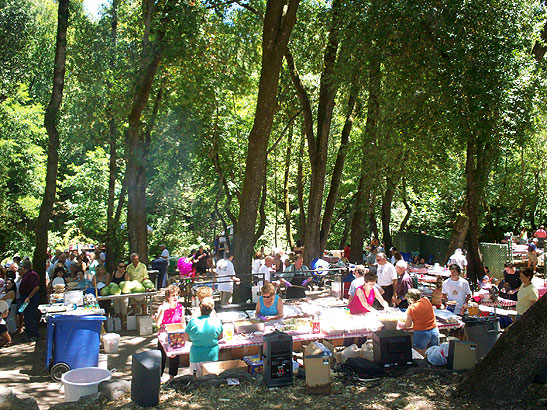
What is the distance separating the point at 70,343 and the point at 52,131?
614 centimetres

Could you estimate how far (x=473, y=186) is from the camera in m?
15.4

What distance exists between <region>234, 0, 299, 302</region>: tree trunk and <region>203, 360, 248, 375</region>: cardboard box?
511 centimetres

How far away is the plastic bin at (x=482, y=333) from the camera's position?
8.98 m

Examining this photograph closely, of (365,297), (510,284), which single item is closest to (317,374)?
(365,297)

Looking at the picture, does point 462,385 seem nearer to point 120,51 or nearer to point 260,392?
point 260,392

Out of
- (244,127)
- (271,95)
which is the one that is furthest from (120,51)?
(244,127)

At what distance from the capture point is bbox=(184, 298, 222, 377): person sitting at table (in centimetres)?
777

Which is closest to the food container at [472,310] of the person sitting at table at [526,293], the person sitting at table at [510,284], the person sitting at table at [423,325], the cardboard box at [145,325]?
the person sitting at table at [526,293]

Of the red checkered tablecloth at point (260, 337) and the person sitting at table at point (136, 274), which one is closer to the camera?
the red checkered tablecloth at point (260, 337)

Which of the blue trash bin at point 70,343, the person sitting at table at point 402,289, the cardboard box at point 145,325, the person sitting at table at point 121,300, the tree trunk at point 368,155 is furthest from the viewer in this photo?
the tree trunk at point 368,155

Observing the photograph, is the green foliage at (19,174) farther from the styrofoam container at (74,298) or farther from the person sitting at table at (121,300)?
the styrofoam container at (74,298)

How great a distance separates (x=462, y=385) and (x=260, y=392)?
2.69 metres

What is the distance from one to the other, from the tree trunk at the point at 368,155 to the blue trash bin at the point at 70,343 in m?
9.16

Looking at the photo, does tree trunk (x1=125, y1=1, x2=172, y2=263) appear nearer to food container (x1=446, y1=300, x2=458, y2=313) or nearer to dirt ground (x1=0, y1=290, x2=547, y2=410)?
dirt ground (x1=0, y1=290, x2=547, y2=410)
